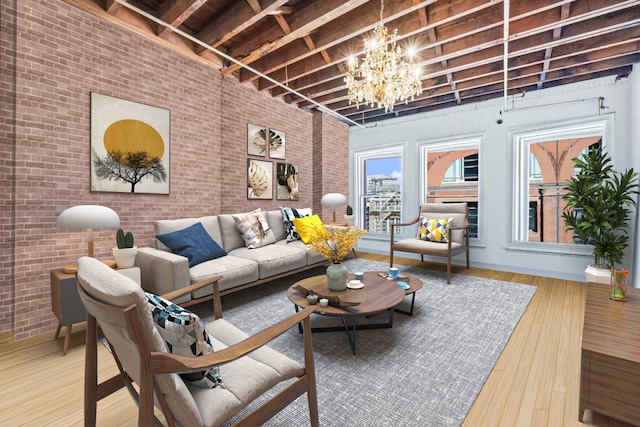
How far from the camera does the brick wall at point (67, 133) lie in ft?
7.63

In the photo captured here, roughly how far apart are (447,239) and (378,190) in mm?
2464

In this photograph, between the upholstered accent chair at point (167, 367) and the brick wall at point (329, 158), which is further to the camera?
the brick wall at point (329, 158)

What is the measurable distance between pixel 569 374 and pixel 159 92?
4.45 meters

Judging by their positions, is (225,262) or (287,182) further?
(287,182)

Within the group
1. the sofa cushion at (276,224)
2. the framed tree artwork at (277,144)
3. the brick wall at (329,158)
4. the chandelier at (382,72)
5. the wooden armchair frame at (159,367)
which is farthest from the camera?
the brick wall at (329,158)

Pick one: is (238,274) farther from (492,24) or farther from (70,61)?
(492,24)

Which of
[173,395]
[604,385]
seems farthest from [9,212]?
[604,385]

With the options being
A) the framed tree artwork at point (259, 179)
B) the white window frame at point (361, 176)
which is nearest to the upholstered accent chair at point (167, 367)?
the framed tree artwork at point (259, 179)

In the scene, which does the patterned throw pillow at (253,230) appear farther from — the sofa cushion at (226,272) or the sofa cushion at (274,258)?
the sofa cushion at (226,272)

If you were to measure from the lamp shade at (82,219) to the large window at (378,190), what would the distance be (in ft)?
16.0

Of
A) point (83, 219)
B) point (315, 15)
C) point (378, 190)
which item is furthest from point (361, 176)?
point (83, 219)

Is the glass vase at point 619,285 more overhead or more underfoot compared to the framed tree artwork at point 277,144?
more underfoot

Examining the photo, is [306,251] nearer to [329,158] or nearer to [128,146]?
[128,146]

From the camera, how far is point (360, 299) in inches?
85.9
